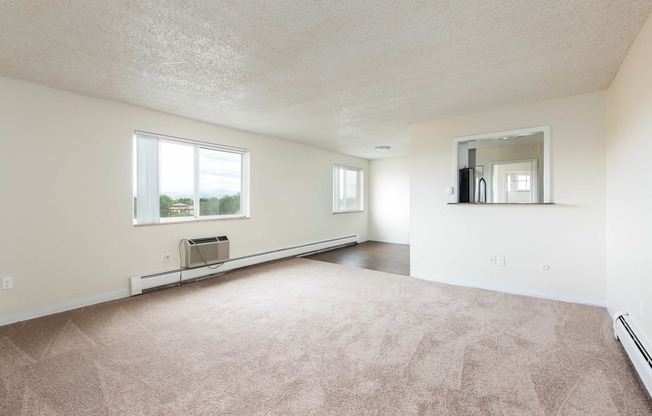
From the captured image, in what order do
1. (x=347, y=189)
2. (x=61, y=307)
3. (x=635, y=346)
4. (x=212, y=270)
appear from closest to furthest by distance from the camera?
(x=635, y=346) < (x=61, y=307) < (x=212, y=270) < (x=347, y=189)

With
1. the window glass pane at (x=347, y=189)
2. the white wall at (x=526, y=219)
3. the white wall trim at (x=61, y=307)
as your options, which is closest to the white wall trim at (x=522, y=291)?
the white wall at (x=526, y=219)

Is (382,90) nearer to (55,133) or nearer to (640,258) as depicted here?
(640,258)

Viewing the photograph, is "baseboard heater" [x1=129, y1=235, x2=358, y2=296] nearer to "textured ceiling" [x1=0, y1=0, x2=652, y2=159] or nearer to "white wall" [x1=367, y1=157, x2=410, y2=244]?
"white wall" [x1=367, y1=157, x2=410, y2=244]

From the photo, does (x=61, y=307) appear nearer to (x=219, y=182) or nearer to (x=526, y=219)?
(x=219, y=182)

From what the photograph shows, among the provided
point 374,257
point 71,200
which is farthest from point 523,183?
point 71,200

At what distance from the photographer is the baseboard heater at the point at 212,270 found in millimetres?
3780

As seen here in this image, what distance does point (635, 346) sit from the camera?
205 centimetres

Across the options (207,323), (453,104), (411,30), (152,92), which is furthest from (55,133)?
(453,104)

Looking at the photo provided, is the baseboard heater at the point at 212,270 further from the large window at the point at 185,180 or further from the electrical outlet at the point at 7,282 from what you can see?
the electrical outlet at the point at 7,282

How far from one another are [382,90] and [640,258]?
2627mm

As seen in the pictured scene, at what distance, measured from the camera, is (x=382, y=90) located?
3217 mm

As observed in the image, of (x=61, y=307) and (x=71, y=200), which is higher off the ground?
(x=71, y=200)

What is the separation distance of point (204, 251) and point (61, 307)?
1.68 m

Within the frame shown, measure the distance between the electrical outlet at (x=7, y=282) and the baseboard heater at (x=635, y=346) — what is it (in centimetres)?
524
